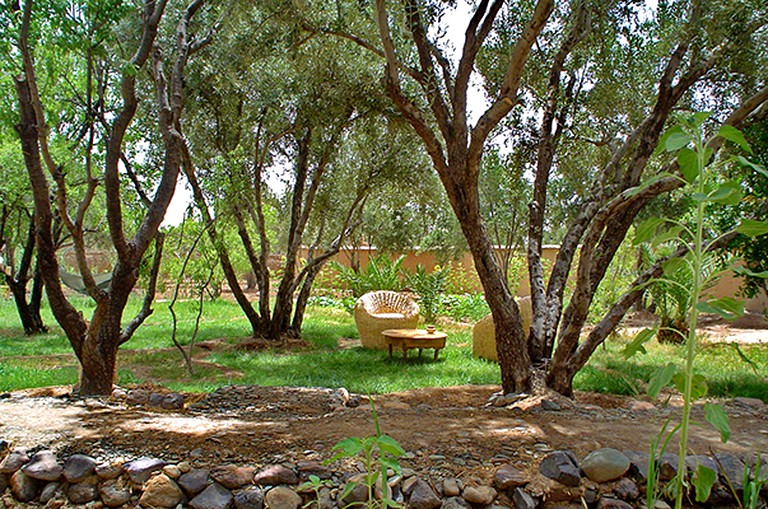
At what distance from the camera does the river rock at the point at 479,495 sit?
119 inches

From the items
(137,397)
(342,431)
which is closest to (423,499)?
(342,431)

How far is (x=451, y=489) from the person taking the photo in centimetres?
305

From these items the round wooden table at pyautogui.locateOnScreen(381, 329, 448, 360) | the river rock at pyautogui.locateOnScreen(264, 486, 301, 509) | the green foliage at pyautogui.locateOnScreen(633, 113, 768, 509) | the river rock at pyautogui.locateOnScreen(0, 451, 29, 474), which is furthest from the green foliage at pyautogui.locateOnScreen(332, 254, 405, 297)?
the green foliage at pyautogui.locateOnScreen(633, 113, 768, 509)

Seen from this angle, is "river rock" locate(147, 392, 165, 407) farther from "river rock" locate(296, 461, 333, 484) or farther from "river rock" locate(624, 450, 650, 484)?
"river rock" locate(624, 450, 650, 484)

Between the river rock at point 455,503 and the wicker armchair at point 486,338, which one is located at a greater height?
the wicker armchair at point 486,338

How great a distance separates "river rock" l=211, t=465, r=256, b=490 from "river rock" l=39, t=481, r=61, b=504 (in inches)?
36.2

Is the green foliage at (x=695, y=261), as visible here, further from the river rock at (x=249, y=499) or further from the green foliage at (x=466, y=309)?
the green foliage at (x=466, y=309)

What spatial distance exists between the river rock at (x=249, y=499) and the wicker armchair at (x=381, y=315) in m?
6.31

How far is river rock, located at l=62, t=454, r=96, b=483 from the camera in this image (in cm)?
329

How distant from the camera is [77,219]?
4.85 m

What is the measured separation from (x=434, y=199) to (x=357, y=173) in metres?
1.52

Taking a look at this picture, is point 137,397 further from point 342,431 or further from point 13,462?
point 342,431

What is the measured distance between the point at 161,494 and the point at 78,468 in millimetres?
560

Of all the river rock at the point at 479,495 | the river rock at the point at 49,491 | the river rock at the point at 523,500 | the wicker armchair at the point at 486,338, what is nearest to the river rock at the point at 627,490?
the river rock at the point at 523,500
